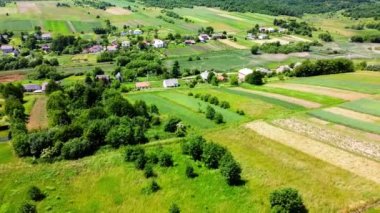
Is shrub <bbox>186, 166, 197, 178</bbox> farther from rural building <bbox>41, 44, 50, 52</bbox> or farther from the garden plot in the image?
rural building <bbox>41, 44, 50, 52</bbox>

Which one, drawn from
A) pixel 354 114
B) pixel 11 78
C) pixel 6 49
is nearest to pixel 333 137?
pixel 354 114

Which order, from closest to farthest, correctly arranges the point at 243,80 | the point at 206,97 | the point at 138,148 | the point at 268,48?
the point at 138,148
the point at 206,97
the point at 243,80
the point at 268,48

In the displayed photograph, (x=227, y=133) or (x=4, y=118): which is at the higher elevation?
(x=227, y=133)

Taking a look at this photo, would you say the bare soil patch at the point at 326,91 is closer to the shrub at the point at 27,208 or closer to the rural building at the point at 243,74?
the rural building at the point at 243,74

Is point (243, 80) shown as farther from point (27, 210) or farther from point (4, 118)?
point (27, 210)

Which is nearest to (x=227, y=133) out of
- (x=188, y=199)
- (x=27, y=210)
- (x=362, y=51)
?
(x=188, y=199)

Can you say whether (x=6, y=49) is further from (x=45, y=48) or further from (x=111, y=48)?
(x=111, y=48)

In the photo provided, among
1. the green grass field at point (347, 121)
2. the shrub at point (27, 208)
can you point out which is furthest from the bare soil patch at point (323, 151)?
the shrub at point (27, 208)


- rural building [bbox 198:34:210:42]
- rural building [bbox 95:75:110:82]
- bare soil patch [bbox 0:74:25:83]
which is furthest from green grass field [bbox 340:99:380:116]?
rural building [bbox 198:34:210:42]
